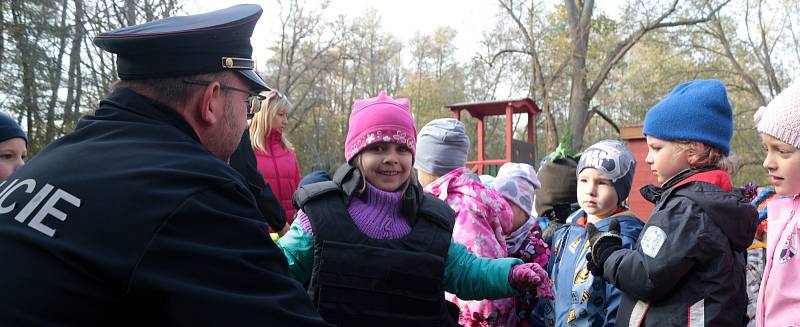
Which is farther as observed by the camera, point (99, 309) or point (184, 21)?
point (184, 21)

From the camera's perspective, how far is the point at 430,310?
7.94 feet

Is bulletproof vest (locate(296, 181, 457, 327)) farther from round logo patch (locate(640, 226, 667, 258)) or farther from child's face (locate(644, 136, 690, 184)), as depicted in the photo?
child's face (locate(644, 136, 690, 184))

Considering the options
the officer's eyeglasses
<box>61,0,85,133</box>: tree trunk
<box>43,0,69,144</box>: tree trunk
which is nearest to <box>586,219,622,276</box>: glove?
the officer's eyeglasses

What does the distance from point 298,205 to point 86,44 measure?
1442cm

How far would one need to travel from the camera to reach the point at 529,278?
2.28m

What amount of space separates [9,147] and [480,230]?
8.85 feet

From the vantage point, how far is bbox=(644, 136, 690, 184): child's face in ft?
9.02

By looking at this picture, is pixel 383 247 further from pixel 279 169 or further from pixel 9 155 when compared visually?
pixel 279 169

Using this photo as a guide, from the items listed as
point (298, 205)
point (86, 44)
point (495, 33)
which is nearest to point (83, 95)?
point (86, 44)

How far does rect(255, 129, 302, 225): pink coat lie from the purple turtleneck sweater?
2.32m

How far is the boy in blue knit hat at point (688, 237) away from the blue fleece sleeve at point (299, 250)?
1.26 m

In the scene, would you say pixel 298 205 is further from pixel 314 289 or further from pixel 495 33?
pixel 495 33

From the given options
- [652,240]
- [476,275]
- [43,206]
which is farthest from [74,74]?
[43,206]

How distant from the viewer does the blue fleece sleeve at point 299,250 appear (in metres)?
2.50
